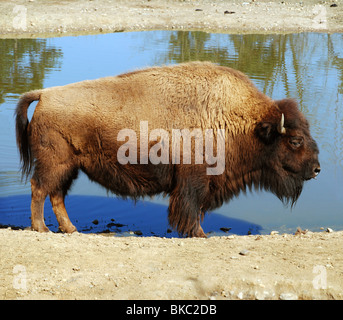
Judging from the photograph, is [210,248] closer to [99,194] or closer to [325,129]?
[99,194]

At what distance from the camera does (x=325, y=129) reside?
1054cm

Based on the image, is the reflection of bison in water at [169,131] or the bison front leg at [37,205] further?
the bison front leg at [37,205]

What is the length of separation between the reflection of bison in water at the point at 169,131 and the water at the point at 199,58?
0.83m

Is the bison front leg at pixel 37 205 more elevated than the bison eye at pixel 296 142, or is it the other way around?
the bison eye at pixel 296 142

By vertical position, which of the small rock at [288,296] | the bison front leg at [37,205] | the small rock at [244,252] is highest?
the small rock at [288,296]

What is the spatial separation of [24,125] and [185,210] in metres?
2.18

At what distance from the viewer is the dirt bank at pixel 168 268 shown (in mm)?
4500

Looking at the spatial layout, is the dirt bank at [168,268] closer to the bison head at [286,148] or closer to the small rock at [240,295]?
the small rock at [240,295]

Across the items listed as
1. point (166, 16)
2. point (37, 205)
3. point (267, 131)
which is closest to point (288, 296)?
point (267, 131)

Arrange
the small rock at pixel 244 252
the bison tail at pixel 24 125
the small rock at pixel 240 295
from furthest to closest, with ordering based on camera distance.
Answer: the bison tail at pixel 24 125 → the small rock at pixel 244 252 → the small rock at pixel 240 295

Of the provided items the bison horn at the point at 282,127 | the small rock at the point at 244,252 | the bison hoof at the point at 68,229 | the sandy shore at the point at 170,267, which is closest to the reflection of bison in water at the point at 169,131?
the bison horn at the point at 282,127

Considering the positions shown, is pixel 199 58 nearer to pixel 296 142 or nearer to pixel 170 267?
pixel 296 142
